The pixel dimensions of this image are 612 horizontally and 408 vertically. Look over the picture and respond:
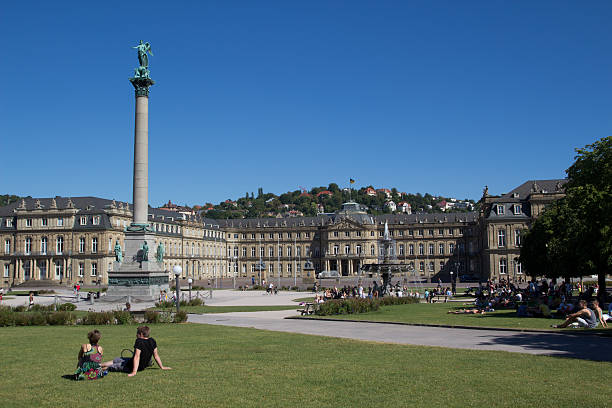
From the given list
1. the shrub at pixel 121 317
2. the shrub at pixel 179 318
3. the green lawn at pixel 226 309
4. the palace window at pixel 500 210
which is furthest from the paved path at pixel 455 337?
the palace window at pixel 500 210

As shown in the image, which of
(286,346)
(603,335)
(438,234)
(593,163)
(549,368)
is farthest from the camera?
(438,234)

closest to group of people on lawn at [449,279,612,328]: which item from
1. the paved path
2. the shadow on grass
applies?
the shadow on grass

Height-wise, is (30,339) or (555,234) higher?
(555,234)

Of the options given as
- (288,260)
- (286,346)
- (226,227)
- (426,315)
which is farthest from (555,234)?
(226,227)

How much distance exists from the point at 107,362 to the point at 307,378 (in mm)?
4956

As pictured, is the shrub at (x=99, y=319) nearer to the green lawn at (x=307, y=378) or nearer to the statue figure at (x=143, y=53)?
the green lawn at (x=307, y=378)

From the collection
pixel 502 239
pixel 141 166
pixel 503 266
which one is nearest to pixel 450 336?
pixel 141 166

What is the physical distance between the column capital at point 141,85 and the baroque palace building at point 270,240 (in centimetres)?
3527

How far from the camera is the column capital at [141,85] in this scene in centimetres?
4650

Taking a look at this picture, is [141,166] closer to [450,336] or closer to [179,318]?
[179,318]

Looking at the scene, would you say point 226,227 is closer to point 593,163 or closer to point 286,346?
point 593,163

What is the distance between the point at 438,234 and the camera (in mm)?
133625

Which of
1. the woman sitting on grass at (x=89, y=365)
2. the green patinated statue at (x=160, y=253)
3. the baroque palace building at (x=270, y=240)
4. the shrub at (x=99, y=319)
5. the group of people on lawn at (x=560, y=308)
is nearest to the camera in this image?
the woman sitting on grass at (x=89, y=365)

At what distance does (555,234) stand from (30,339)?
40.9 metres
